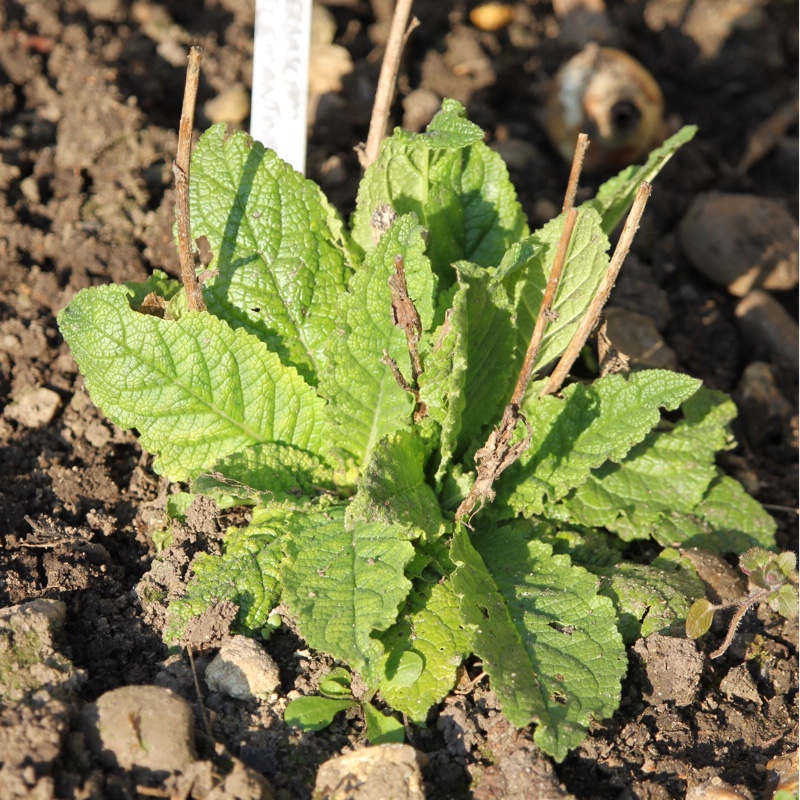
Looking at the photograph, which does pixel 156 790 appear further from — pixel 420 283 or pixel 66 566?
pixel 420 283

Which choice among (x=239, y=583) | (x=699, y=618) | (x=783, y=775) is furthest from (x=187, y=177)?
(x=783, y=775)

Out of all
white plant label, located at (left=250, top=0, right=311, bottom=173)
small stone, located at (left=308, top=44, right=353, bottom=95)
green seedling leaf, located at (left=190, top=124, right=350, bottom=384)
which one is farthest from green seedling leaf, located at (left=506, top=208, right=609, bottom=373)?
small stone, located at (left=308, top=44, right=353, bottom=95)

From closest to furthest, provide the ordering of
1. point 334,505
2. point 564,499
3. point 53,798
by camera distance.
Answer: point 53,798 < point 334,505 < point 564,499

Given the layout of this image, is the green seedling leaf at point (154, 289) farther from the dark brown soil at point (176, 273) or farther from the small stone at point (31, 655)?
the small stone at point (31, 655)

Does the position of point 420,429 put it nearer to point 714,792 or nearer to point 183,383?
point 183,383

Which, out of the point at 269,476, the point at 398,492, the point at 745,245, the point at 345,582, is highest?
the point at 745,245

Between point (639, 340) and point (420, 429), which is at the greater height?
point (639, 340)

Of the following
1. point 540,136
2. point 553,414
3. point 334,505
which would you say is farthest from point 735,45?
point 334,505

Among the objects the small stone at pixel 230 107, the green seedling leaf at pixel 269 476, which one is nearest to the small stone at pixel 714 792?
the green seedling leaf at pixel 269 476
